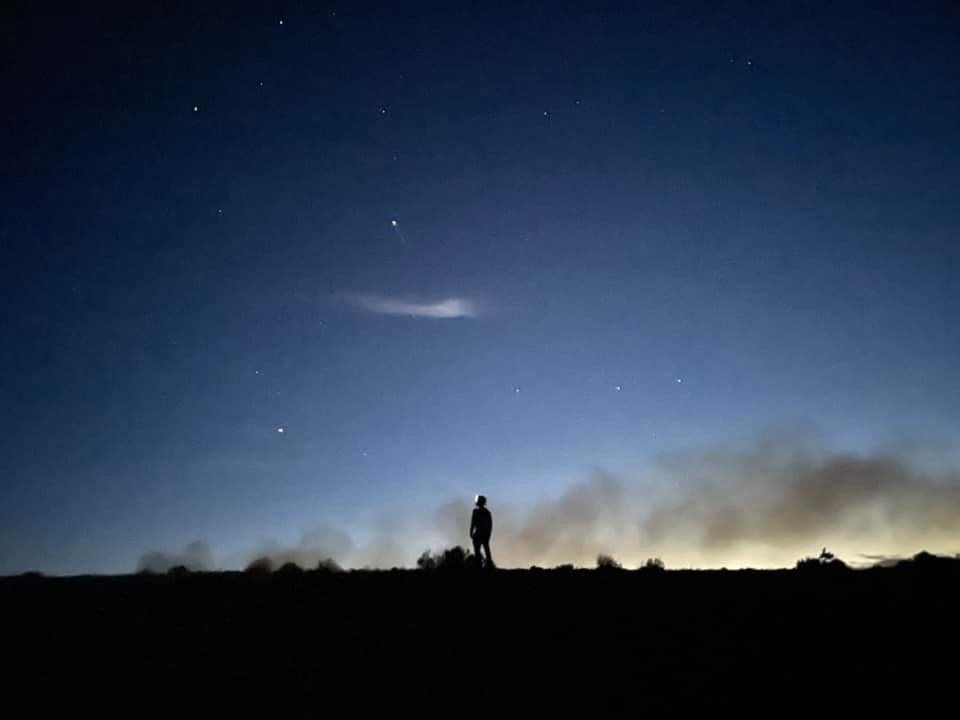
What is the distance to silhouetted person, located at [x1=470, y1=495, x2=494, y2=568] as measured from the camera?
22375 mm

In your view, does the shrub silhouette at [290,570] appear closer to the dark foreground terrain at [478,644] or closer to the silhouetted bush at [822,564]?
the dark foreground terrain at [478,644]

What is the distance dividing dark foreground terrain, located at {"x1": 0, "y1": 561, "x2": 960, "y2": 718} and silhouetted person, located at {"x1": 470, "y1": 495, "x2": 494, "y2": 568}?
7.73ft

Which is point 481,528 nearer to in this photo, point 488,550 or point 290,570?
point 488,550

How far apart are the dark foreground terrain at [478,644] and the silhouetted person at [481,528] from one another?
7.73 ft

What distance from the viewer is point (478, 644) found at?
15422 millimetres

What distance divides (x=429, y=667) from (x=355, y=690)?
1398mm

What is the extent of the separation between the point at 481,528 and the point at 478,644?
7008mm

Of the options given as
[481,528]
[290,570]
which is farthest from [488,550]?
[290,570]

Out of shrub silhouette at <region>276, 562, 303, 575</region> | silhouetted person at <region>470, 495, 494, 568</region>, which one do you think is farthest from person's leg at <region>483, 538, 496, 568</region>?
shrub silhouette at <region>276, 562, 303, 575</region>

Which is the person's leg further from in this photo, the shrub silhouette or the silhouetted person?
the shrub silhouette

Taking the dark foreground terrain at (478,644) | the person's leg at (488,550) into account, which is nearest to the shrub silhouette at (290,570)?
the dark foreground terrain at (478,644)

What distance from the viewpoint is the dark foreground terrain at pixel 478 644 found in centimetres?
1348

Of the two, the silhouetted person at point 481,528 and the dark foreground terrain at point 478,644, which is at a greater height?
the silhouetted person at point 481,528

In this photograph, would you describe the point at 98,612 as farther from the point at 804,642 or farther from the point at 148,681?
the point at 804,642
